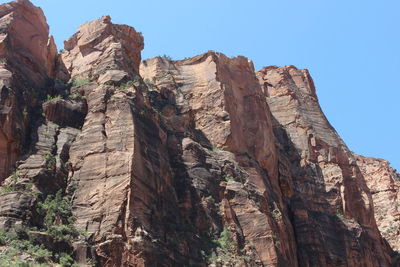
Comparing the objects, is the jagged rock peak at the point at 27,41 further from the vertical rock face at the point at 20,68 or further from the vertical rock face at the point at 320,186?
the vertical rock face at the point at 320,186

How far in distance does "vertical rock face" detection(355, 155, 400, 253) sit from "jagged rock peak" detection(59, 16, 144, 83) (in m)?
32.8

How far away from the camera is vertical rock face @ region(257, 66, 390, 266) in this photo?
52.3 metres

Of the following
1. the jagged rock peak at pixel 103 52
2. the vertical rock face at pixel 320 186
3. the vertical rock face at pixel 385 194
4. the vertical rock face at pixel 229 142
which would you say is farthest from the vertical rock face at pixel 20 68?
the vertical rock face at pixel 385 194

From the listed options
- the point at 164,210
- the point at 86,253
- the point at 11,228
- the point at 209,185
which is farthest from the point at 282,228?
the point at 11,228

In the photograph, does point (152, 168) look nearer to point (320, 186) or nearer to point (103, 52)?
point (103, 52)

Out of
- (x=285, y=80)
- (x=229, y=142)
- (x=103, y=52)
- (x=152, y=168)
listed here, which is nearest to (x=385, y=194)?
(x=285, y=80)

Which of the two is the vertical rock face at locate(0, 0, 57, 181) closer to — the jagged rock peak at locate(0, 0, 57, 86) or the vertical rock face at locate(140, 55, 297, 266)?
the jagged rock peak at locate(0, 0, 57, 86)

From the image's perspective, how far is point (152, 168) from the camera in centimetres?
3819

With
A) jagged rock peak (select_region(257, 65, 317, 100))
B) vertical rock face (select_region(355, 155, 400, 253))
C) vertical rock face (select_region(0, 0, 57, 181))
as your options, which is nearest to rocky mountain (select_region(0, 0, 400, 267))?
vertical rock face (select_region(0, 0, 57, 181))

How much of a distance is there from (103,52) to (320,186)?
22.9 meters

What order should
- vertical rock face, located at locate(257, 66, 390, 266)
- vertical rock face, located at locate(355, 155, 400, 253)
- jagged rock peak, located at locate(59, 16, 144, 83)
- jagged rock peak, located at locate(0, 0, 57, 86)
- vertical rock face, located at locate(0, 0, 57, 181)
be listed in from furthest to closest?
vertical rock face, located at locate(355, 155, 400, 253), vertical rock face, located at locate(257, 66, 390, 266), jagged rock peak, located at locate(59, 16, 144, 83), jagged rock peak, located at locate(0, 0, 57, 86), vertical rock face, located at locate(0, 0, 57, 181)

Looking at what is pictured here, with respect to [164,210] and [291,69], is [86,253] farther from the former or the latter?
[291,69]

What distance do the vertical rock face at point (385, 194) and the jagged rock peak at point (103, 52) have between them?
A: 3285 centimetres

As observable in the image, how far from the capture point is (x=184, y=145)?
4428 centimetres
